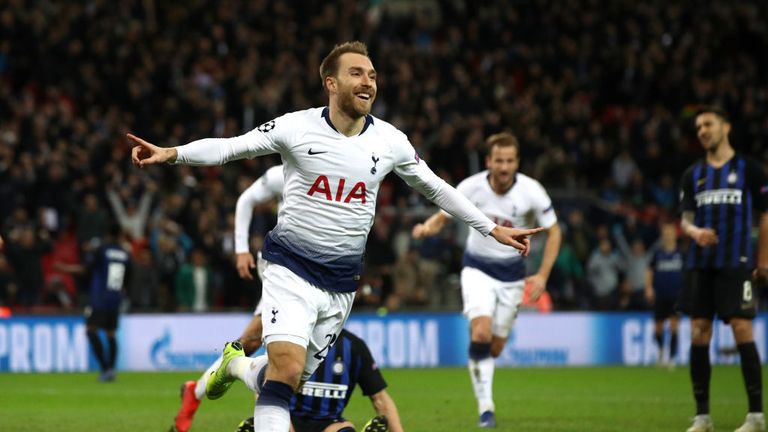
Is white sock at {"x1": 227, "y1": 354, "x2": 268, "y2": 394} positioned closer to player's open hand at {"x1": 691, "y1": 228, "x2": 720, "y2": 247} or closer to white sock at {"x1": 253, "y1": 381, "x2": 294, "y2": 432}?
white sock at {"x1": 253, "y1": 381, "x2": 294, "y2": 432}

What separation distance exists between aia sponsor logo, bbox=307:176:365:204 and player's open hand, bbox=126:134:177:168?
3.14 ft

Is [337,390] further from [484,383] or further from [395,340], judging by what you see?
[395,340]

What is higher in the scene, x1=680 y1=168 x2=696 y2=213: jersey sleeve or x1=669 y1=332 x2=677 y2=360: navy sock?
x1=680 y1=168 x2=696 y2=213: jersey sleeve

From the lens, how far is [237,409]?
1325 centimetres

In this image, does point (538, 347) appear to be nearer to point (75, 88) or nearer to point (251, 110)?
point (251, 110)

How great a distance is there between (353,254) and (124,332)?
43.8 ft

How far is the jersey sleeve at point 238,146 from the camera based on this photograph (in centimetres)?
693

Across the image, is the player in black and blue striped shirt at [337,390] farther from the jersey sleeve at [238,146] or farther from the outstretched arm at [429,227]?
the outstretched arm at [429,227]

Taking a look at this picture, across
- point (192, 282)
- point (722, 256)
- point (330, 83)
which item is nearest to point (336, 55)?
point (330, 83)

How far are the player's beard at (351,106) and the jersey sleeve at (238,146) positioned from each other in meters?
0.34

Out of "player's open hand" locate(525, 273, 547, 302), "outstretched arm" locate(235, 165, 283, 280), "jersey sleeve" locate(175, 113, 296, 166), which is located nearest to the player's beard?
"jersey sleeve" locate(175, 113, 296, 166)

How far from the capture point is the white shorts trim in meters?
11.7

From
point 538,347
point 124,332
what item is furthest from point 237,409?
point 538,347

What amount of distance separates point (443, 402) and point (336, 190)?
7178 mm
